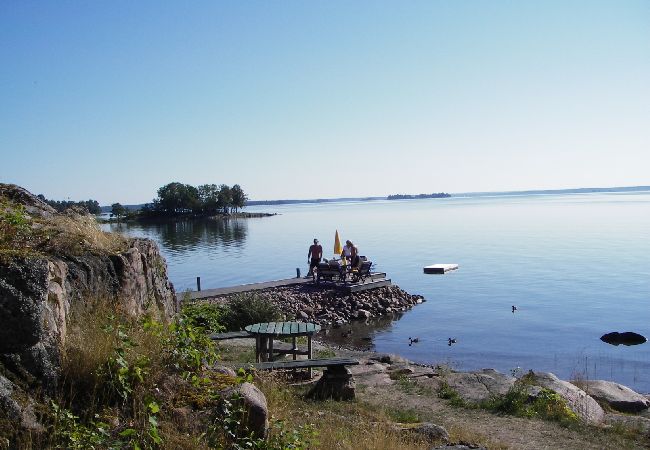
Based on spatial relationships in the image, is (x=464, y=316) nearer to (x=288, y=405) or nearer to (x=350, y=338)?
(x=350, y=338)

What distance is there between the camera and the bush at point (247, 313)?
54.7 ft

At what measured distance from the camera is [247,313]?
1678 cm

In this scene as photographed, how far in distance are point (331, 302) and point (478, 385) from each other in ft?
51.0

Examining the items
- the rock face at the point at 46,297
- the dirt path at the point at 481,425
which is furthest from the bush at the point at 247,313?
the rock face at the point at 46,297

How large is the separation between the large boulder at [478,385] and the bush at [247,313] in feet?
22.2

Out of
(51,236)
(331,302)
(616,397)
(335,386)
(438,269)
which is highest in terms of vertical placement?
(51,236)

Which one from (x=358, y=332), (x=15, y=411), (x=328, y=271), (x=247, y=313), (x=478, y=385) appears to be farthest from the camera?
(x=328, y=271)

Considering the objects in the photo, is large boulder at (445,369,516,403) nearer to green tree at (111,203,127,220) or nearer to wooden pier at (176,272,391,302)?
wooden pier at (176,272,391,302)

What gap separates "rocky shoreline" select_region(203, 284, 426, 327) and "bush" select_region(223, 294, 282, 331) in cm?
515

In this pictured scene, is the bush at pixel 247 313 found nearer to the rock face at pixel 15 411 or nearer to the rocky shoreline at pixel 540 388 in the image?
the rocky shoreline at pixel 540 388

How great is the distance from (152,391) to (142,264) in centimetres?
320

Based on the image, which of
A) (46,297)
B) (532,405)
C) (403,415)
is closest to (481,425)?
(403,415)

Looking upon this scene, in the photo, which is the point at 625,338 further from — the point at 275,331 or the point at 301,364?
the point at 301,364

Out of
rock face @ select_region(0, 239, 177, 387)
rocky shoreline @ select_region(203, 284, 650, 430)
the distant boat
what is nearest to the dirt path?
rocky shoreline @ select_region(203, 284, 650, 430)
